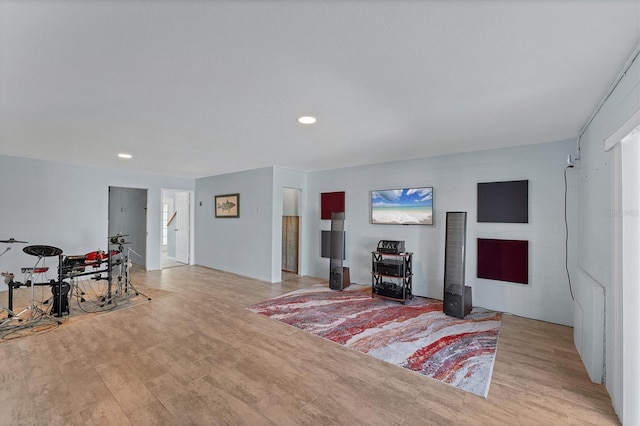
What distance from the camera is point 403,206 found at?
4.62 m

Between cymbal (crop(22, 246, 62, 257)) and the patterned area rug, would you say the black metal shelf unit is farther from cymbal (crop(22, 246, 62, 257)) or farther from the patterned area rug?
cymbal (crop(22, 246, 62, 257))

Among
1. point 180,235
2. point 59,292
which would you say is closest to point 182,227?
point 180,235

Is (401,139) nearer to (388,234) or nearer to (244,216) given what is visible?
(388,234)

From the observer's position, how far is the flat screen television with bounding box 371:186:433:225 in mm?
4379

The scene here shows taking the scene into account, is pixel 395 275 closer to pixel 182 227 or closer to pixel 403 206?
pixel 403 206

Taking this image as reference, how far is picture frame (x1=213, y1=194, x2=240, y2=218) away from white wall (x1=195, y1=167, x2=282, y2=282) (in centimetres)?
10

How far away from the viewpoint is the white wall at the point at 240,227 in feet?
17.5

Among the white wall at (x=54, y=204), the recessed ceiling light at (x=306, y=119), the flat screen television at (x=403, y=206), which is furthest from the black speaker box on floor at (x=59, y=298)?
the flat screen television at (x=403, y=206)

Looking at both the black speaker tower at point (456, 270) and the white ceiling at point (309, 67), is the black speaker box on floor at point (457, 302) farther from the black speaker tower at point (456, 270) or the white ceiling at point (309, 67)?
the white ceiling at point (309, 67)

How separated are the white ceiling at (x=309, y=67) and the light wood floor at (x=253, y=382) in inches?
89.6

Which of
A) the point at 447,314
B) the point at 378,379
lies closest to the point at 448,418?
the point at 378,379

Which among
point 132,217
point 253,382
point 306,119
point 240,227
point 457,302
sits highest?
point 306,119

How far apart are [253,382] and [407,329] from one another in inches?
73.8

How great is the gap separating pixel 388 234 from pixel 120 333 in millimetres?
4035
